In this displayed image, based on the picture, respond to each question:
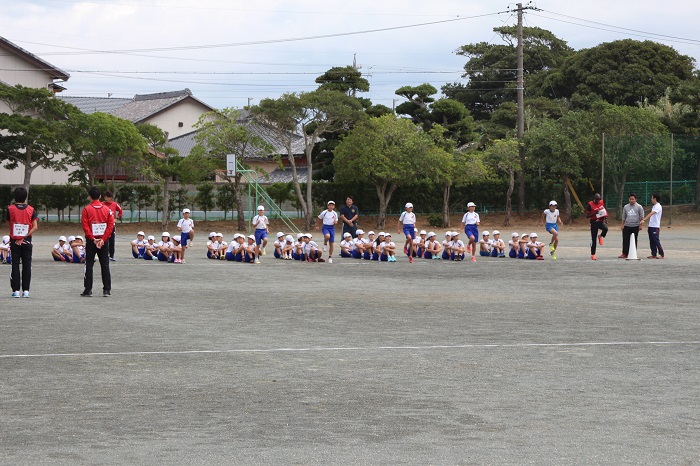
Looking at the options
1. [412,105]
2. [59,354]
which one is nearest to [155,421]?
[59,354]

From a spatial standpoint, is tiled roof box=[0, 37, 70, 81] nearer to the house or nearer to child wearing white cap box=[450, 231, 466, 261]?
the house

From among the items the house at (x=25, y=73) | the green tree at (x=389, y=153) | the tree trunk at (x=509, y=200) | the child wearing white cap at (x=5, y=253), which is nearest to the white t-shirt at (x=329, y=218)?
the child wearing white cap at (x=5, y=253)

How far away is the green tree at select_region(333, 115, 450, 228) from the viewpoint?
45750mm

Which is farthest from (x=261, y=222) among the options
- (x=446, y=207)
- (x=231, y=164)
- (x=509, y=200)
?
(x=509, y=200)

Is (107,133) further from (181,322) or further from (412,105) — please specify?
(181,322)

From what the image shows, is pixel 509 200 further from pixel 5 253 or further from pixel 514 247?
pixel 5 253

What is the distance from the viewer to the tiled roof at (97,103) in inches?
3265

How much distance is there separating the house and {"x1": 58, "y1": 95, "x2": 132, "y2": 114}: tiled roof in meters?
20.8

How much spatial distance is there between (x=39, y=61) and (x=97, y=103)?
2590cm

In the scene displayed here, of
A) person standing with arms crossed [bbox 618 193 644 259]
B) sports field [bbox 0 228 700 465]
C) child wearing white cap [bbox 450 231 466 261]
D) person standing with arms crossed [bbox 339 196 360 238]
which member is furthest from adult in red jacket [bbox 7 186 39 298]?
person standing with arms crossed [bbox 618 193 644 259]

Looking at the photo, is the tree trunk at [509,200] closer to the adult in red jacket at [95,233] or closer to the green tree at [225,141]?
the green tree at [225,141]

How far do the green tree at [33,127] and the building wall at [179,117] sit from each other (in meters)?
34.7

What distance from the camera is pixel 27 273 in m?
16.0

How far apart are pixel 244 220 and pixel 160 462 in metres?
42.8
